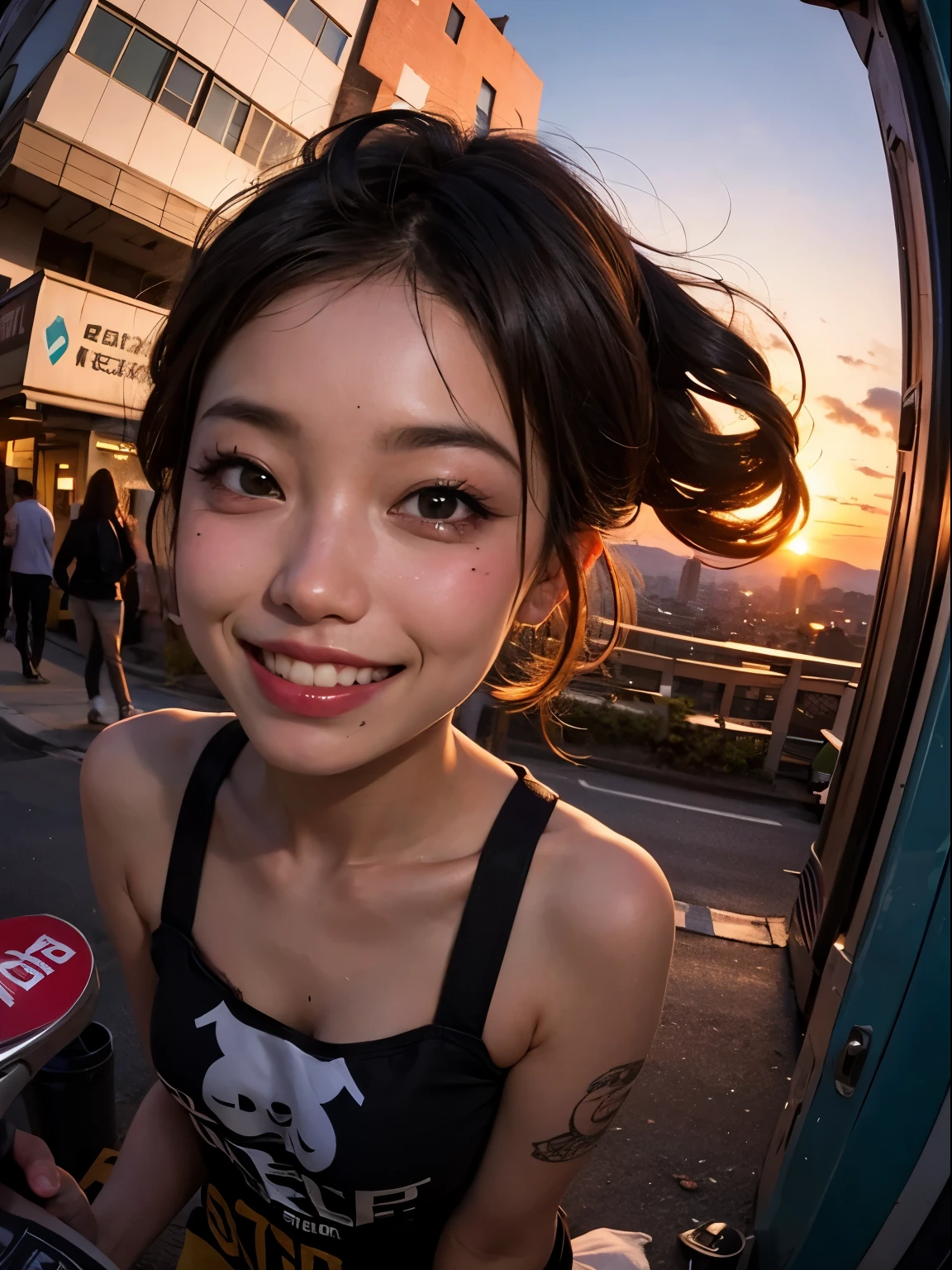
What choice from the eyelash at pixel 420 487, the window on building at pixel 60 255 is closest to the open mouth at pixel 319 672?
the eyelash at pixel 420 487

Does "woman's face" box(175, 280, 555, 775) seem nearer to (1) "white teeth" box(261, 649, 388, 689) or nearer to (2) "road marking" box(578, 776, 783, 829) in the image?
(1) "white teeth" box(261, 649, 388, 689)

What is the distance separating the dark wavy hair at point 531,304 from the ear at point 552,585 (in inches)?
0.6

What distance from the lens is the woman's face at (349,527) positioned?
67 cm

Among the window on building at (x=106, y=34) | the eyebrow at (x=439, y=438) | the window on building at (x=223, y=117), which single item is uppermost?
the window on building at (x=106, y=34)

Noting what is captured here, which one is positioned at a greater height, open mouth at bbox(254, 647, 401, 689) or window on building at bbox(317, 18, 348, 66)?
window on building at bbox(317, 18, 348, 66)

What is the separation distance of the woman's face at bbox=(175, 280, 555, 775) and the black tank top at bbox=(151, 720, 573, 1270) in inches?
10.9

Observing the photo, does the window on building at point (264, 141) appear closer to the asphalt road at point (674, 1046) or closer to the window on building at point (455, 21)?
the window on building at point (455, 21)

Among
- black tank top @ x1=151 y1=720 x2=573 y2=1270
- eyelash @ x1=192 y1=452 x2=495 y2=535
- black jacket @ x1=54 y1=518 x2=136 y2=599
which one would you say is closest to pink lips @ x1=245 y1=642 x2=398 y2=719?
eyelash @ x1=192 y1=452 x2=495 y2=535

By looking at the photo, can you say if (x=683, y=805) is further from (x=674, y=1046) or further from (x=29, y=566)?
(x=29, y=566)

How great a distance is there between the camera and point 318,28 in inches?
54.4

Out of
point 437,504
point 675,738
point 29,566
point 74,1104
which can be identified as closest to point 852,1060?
point 437,504

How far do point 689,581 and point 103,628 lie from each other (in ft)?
8.18

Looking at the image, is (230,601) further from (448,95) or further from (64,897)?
(64,897)

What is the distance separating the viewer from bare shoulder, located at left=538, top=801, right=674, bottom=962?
799mm
